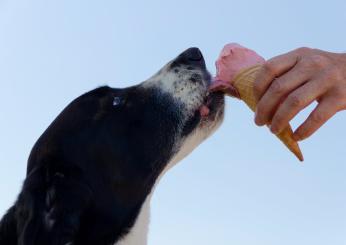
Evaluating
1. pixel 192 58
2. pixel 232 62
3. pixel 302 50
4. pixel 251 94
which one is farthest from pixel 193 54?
pixel 302 50

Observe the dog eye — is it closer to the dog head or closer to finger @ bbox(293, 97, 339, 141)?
the dog head

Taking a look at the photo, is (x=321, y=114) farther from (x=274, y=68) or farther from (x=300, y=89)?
(x=274, y=68)

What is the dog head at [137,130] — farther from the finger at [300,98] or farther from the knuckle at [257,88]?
the finger at [300,98]

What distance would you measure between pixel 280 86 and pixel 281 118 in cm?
15

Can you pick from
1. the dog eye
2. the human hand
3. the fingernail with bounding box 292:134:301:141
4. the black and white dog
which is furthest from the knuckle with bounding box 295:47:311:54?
the dog eye

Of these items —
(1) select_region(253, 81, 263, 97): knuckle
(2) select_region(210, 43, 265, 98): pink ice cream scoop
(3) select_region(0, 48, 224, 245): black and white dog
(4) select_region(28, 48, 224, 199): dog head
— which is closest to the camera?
(1) select_region(253, 81, 263, 97): knuckle

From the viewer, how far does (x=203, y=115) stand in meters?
3.66

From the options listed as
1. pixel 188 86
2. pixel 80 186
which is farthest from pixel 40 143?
pixel 188 86

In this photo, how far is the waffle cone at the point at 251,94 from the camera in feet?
9.23

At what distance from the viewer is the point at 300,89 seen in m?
2.42

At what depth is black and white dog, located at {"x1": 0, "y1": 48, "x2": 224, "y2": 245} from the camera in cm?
342

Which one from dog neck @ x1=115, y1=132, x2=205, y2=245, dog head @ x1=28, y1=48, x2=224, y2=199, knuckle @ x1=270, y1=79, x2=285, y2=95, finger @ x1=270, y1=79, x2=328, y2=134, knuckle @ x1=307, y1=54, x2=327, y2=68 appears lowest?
dog neck @ x1=115, y1=132, x2=205, y2=245

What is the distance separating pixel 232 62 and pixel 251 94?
452 mm

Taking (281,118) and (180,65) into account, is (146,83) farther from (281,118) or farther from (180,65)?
(281,118)
